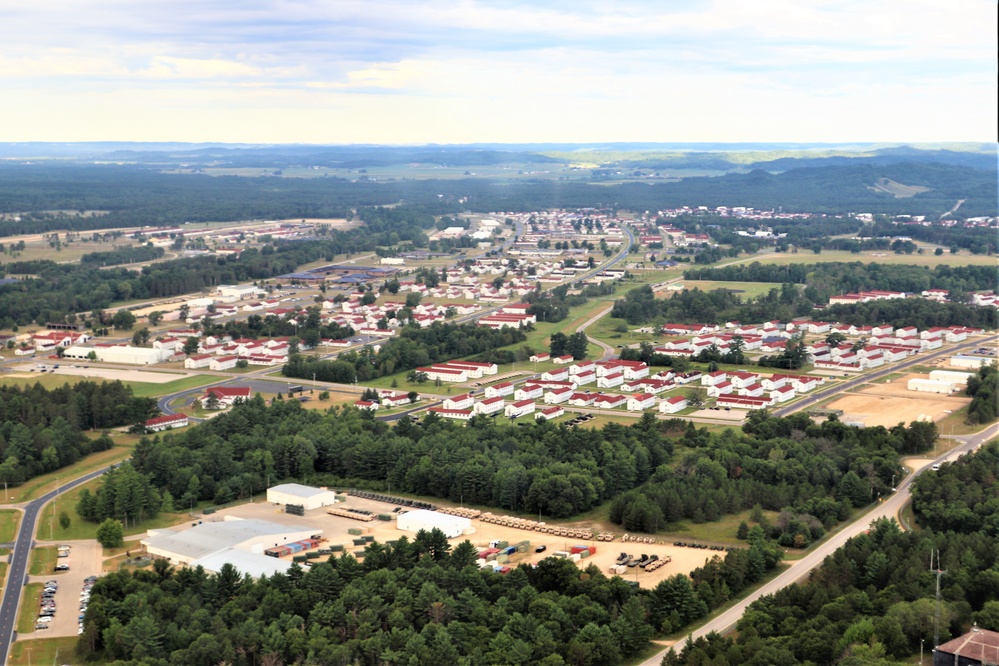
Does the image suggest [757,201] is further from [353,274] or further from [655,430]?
[655,430]

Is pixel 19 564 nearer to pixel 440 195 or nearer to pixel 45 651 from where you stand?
pixel 45 651

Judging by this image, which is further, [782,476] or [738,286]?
[738,286]

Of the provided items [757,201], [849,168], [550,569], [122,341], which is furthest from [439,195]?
[550,569]

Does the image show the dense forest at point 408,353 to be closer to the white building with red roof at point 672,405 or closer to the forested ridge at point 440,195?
the white building with red roof at point 672,405

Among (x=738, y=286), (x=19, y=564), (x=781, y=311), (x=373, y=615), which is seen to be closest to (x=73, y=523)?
(x=19, y=564)

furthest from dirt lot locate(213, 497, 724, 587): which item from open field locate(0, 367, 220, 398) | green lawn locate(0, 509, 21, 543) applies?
open field locate(0, 367, 220, 398)

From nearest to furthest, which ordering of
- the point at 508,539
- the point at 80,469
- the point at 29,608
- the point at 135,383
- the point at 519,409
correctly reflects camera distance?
the point at 29,608 → the point at 508,539 → the point at 80,469 → the point at 519,409 → the point at 135,383
